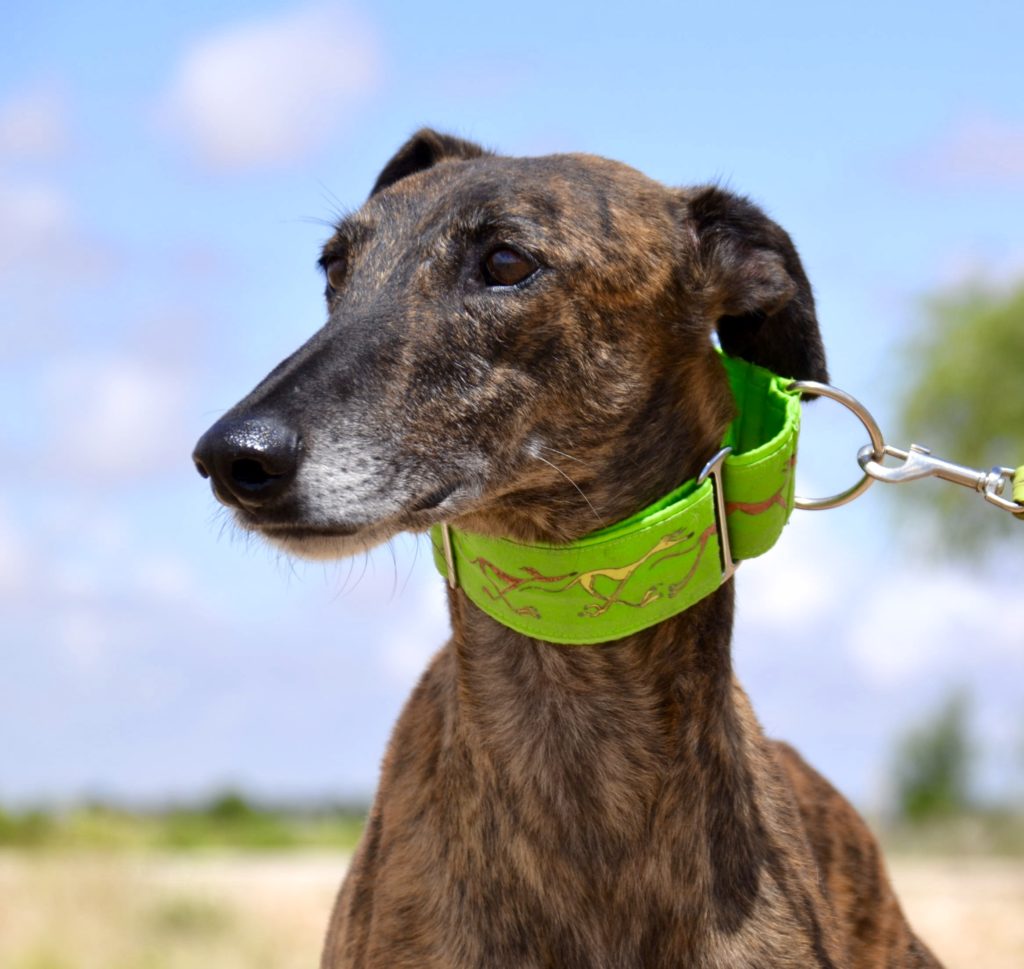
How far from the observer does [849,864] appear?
4094 mm

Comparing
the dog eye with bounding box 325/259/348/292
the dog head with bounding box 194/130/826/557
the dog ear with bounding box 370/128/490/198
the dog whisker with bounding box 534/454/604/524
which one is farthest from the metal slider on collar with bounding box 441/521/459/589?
the dog ear with bounding box 370/128/490/198

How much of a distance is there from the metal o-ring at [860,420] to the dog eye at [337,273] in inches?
49.4

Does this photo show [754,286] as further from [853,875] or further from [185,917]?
[185,917]

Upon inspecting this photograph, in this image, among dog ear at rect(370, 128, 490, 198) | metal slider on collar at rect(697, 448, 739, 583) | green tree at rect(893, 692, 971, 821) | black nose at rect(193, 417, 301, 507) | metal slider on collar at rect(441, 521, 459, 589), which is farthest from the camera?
green tree at rect(893, 692, 971, 821)

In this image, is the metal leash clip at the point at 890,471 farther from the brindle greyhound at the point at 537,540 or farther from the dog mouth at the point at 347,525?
the dog mouth at the point at 347,525

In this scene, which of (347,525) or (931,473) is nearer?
(347,525)

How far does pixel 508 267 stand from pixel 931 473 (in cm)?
124

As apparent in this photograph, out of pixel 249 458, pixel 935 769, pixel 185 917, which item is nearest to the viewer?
pixel 249 458

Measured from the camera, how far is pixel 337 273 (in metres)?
3.77

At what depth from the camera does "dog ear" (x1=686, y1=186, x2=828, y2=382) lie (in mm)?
3680

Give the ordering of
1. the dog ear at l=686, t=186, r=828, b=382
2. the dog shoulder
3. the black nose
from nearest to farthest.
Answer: the black nose, the dog ear at l=686, t=186, r=828, b=382, the dog shoulder

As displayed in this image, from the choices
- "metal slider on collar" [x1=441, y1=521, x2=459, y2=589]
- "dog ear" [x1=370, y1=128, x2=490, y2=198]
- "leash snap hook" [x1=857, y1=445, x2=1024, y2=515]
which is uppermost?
"dog ear" [x1=370, y1=128, x2=490, y2=198]

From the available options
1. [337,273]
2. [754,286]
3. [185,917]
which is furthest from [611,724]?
[185,917]

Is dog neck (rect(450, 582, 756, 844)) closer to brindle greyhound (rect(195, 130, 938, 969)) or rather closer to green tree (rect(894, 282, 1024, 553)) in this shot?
brindle greyhound (rect(195, 130, 938, 969))
